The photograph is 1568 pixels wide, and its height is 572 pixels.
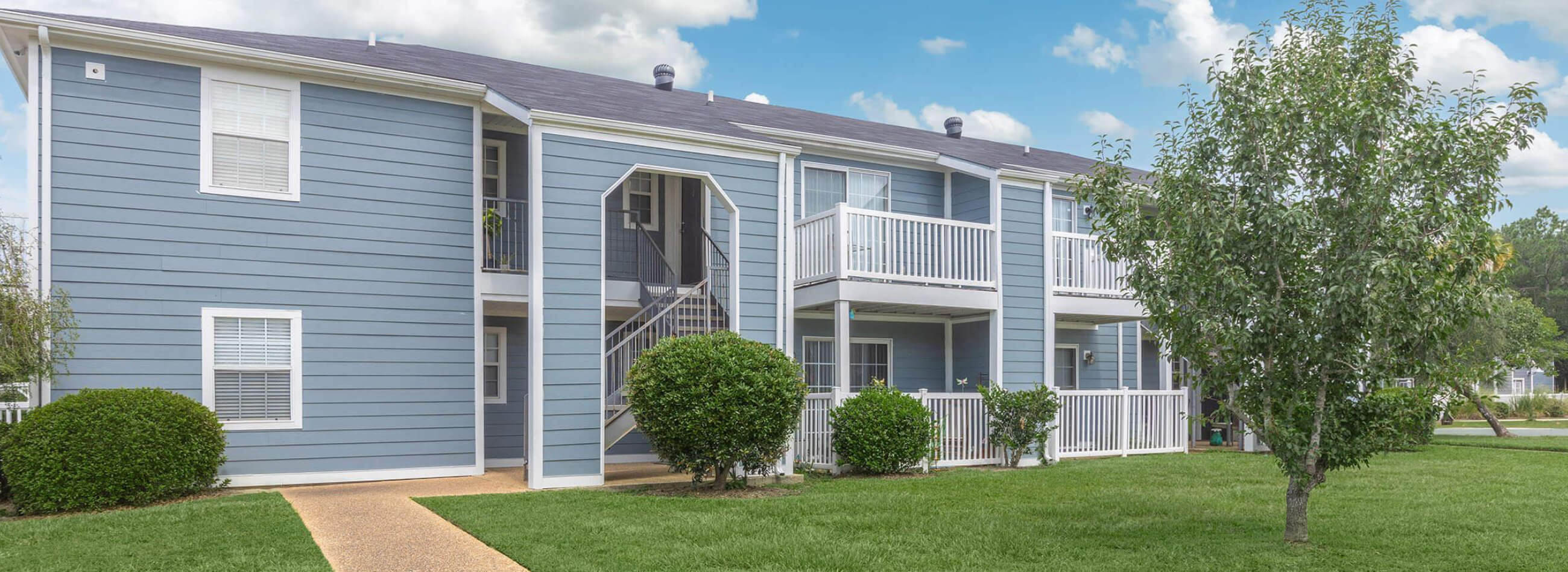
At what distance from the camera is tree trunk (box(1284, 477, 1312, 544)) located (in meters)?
7.81

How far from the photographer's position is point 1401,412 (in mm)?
7438

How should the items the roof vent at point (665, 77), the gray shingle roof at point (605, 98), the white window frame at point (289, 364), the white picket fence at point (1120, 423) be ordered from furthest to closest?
the roof vent at point (665, 77) → the white picket fence at point (1120, 423) → the gray shingle roof at point (605, 98) → the white window frame at point (289, 364)

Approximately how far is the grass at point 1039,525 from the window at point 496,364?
11.9ft

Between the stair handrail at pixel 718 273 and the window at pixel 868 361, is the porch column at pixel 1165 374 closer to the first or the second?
the window at pixel 868 361

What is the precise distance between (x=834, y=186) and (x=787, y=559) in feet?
31.5

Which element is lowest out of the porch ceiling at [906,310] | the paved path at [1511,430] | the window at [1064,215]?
the paved path at [1511,430]

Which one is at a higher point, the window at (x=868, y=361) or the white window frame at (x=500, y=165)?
the white window frame at (x=500, y=165)

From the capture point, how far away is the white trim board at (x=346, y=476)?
11.3 metres

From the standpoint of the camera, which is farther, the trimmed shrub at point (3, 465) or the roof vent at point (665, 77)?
the roof vent at point (665, 77)

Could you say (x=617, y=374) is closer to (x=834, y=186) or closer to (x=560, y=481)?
(x=560, y=481)

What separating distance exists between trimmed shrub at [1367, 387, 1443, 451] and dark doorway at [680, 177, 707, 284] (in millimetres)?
9429

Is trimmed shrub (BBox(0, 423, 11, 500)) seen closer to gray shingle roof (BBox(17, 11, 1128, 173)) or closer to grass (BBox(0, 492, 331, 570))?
grass (BBox(0, 492, 331, 570))

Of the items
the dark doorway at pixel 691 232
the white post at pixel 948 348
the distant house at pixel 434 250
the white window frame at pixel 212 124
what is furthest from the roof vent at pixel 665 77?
the white window frame at pixel 212 124

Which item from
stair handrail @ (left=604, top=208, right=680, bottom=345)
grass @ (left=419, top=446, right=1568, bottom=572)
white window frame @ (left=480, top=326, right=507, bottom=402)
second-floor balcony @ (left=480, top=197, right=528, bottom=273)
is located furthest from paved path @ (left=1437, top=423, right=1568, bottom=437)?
second-floor balcony @ (left=480, top=197, right=528, bottom=273)
